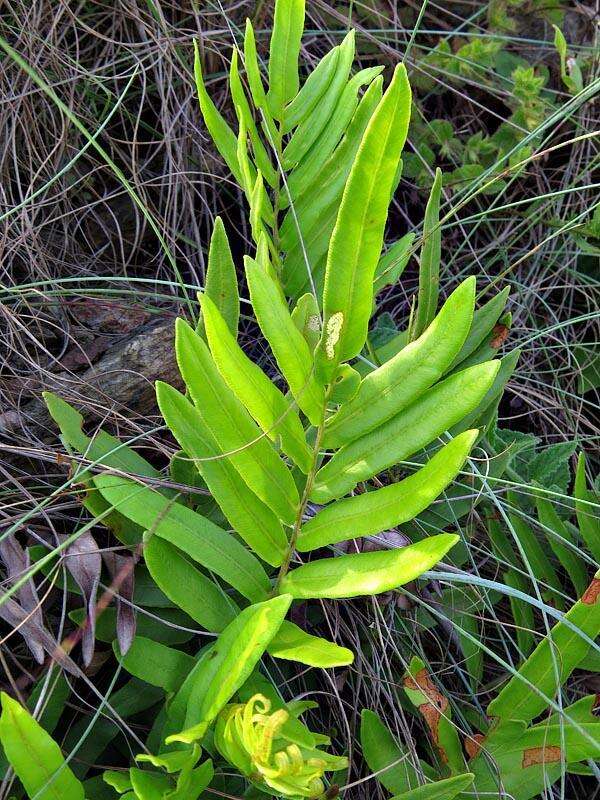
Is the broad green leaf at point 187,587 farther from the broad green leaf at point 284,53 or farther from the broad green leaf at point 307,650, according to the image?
the broad green leaf at point 284,53

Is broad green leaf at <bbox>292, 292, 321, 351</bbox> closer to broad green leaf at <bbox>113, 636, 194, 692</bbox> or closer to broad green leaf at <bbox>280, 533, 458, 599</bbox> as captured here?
broad green leaf at <bbox>280, 533, 458, 599</bbox>

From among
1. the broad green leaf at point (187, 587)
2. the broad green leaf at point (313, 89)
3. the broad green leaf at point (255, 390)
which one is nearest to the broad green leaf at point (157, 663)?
the broad green leaf at point (187, 587)

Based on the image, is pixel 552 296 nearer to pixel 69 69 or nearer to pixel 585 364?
pixel 585 364

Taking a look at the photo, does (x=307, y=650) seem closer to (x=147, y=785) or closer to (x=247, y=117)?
(x=147, y=785)

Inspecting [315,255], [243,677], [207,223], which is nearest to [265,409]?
[243,677]

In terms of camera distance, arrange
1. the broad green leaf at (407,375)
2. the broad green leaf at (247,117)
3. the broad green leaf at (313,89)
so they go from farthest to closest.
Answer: the broad green leaf at (313,89) < the broad green leaf at (247,117) < the broad green leaf at (407,375)
